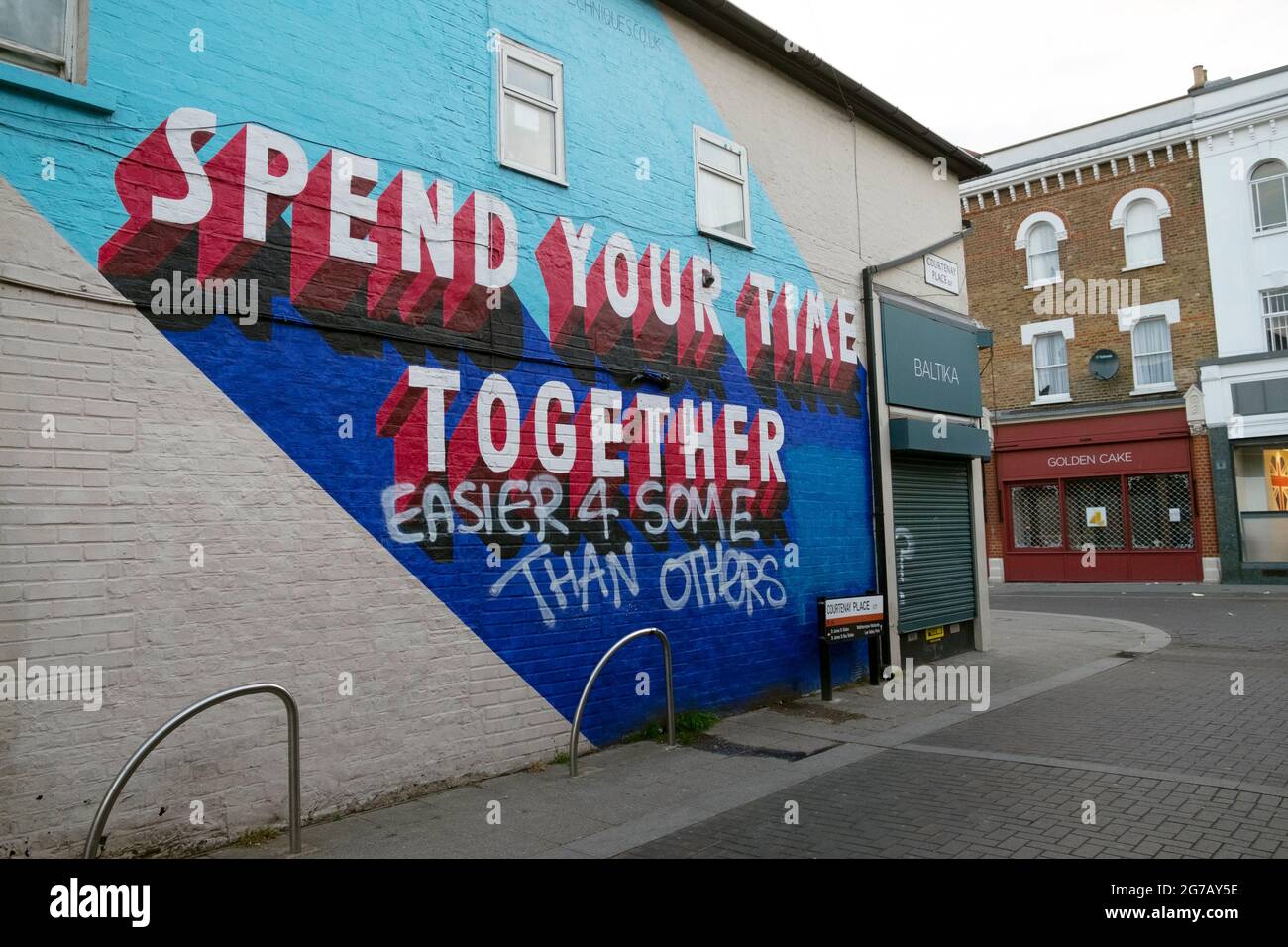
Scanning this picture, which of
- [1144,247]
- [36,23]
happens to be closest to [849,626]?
[36,23]

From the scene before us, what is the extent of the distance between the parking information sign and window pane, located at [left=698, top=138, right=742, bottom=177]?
4.82m

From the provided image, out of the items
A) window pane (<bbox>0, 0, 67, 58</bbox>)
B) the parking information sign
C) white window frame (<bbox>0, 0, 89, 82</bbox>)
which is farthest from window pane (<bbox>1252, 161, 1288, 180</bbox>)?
window pane (<bbox>0, 0, 67, 58</bbox>)

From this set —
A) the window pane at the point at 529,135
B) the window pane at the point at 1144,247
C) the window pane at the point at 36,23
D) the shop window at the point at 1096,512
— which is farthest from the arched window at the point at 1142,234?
the window pane at the point at 36,23

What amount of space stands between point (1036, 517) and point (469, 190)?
22752 mm

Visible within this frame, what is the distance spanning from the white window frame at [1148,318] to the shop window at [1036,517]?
3441 millimetres

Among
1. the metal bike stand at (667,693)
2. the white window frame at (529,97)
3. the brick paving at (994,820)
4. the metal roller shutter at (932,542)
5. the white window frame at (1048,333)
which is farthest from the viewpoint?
the white window frame at (1048,333)

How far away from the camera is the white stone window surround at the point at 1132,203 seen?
23.9m

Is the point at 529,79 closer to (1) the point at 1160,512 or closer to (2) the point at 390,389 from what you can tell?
(2) the point at 390,389

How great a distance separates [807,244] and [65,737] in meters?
9.08

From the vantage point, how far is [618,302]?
8.73 metres

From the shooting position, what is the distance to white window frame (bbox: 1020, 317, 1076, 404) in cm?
2548

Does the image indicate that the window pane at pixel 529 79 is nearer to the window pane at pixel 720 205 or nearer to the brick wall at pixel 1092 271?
the window pane at pixel 720 205

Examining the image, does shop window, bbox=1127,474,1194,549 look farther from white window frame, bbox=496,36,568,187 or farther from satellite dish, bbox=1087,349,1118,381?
white window frame, bbox=496,36,568,187

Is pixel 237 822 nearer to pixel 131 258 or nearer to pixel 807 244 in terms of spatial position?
pixel 131 258
